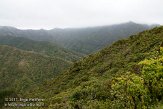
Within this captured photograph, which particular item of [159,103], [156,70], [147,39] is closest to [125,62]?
[147,39]

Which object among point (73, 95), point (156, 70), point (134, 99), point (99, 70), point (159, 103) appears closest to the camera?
point (156, 70)

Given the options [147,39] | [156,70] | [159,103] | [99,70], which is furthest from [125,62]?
[156,70]

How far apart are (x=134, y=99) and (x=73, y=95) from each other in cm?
4015

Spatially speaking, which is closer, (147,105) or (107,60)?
(147,105)

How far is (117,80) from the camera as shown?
52344 mm

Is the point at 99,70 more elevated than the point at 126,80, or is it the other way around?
the point at 126,80

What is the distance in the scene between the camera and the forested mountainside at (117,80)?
4128cm

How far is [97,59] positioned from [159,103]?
69761 millimetres

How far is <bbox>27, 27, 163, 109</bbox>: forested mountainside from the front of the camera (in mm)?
41281

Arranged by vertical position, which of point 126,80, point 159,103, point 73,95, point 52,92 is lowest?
point 52,92

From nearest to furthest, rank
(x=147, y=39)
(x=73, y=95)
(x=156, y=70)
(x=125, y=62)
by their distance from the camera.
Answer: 1. (x=156, y=70)
2. (x=73, y=95)
3. (x=125, y=62)
4. (x=147, y=39)

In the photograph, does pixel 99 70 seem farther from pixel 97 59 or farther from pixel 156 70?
pixel 156 70

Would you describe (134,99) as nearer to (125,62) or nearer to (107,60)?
(125,62)

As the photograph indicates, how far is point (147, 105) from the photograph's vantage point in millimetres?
44750
